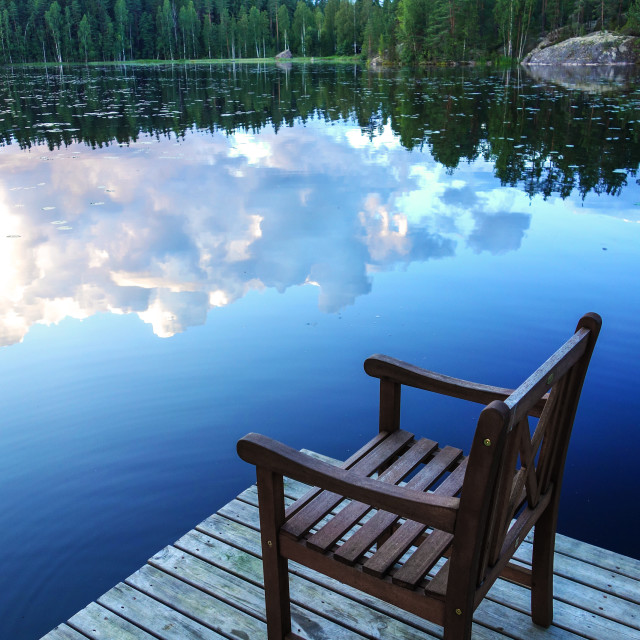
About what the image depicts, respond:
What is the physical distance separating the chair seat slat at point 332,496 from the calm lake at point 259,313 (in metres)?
1.29

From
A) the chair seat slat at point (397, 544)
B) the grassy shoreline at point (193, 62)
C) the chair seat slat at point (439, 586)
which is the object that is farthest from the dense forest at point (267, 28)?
the chair seat slat at point (439, 586)

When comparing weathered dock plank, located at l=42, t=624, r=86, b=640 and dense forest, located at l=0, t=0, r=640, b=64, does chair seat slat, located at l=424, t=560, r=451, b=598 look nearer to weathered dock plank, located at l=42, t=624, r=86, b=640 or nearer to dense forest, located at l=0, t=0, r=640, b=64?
weathered dock plank, located at l=42, t=624, r=86, b=640

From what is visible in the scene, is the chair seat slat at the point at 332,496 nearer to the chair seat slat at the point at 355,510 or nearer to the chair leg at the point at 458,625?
the chair seat slat at the point at 355,510

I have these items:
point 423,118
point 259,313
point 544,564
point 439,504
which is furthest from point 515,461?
point 423,118

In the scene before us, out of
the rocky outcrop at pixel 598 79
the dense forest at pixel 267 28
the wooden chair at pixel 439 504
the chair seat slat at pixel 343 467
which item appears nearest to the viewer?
the wooden chair at pixel 439 504

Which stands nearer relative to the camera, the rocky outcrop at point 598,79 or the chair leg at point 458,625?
the chair leg at point 458,625

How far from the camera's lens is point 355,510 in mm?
1951

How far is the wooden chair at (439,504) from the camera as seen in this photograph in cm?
153

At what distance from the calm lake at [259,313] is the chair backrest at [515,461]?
1.33 meters

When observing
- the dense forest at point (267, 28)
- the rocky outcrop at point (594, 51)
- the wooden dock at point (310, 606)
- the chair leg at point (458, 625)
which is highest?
the dense forest at point (267, 28)

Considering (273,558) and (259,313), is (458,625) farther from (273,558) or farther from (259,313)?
(259,313)

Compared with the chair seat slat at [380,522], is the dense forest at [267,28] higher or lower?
higher

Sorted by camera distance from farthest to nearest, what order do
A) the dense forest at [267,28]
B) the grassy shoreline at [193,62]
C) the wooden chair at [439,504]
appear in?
the grassy shoreline at [193,62], the dense forest at [267,28], the wooden chair at [439,504]

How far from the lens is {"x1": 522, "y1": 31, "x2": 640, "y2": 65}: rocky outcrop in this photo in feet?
125
